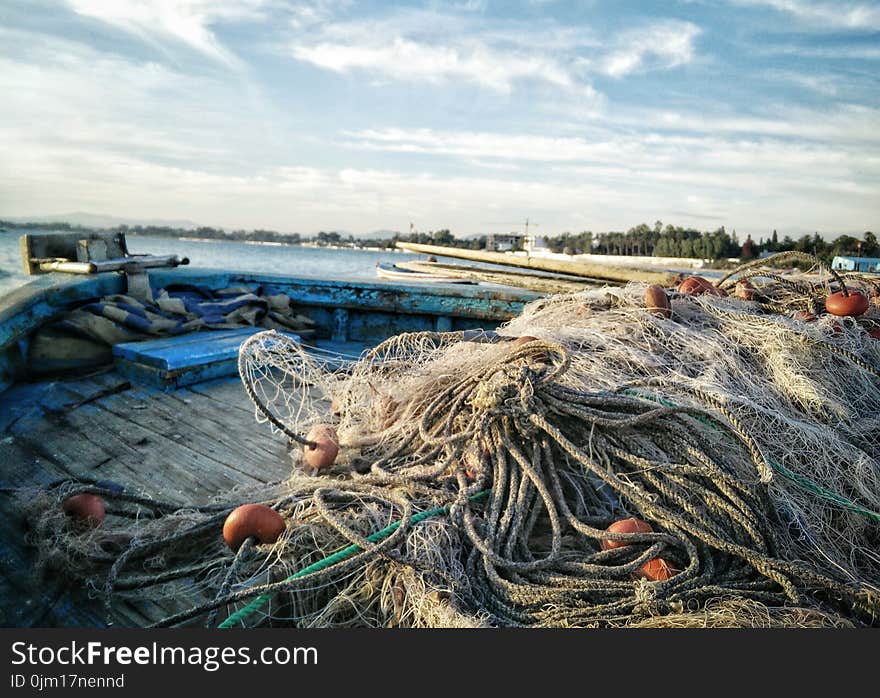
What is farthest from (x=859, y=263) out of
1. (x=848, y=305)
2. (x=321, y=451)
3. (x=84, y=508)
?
(x=84, y=508)

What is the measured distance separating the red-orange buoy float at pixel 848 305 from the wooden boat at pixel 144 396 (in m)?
2.48

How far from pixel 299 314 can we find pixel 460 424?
11.9 ft

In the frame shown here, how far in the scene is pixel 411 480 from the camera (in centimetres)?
223

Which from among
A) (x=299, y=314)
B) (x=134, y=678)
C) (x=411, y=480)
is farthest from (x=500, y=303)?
(x=134, y=678)

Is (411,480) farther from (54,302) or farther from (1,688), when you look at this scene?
(54,302)

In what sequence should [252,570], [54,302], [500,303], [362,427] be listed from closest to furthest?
[252,570]
[362,427]
[54,302]
[500,303]

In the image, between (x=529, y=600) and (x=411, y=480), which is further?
(x=411, y=480)

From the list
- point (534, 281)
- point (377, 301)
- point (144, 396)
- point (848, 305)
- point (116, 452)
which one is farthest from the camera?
point (534, 281)

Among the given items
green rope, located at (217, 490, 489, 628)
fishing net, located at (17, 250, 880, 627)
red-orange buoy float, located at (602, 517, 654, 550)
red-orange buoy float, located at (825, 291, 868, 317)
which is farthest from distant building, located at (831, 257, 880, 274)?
green rope, located at (217, 490, 489, 628)

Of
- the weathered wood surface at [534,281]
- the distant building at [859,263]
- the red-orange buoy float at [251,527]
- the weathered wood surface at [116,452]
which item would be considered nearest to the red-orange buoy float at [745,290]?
the weathered wood surface at [534,281]

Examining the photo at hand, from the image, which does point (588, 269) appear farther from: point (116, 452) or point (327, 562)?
point (327, 562)

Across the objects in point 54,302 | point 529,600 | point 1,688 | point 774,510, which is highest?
point 54,302

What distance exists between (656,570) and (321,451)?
1387 mm

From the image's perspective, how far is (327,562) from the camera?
1821 millimetres
